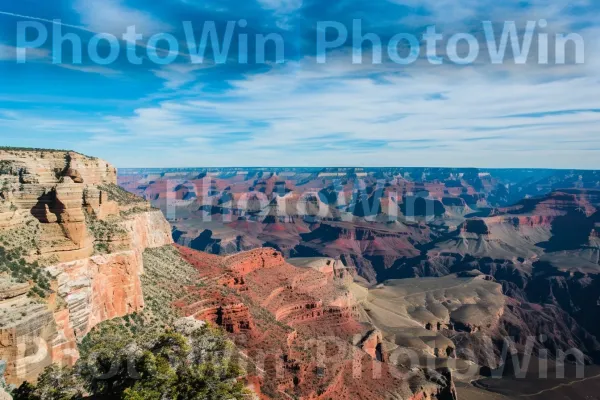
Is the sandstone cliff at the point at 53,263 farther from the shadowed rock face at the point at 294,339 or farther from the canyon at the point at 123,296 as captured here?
the shadowed rock face at the point at 294,339

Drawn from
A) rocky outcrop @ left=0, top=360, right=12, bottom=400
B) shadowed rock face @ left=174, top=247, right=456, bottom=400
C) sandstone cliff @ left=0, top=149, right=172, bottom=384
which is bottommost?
shadowed rock face @ left=174, top=247, right=456, bottom=400

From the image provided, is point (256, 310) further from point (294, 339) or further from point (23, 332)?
point (23, 332)

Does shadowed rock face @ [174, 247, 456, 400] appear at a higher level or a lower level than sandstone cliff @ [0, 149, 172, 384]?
lower

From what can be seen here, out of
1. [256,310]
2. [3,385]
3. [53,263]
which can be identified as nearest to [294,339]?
[256,310]

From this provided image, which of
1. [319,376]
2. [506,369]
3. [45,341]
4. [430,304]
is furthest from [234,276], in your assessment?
[430,304]

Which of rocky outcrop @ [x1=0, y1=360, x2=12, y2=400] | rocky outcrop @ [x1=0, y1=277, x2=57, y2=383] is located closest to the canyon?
rocky outcrop @ [x1=0, y1=277, x2=57, y2=383]

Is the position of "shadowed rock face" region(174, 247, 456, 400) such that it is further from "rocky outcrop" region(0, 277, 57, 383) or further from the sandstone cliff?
"rocky outcrop" region(0, 277, 57, 383)

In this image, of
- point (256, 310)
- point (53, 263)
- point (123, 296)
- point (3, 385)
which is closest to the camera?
point (3, 385)

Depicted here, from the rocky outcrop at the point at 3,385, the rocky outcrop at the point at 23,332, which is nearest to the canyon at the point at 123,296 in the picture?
the rocky outcrop at the point at 23,332
